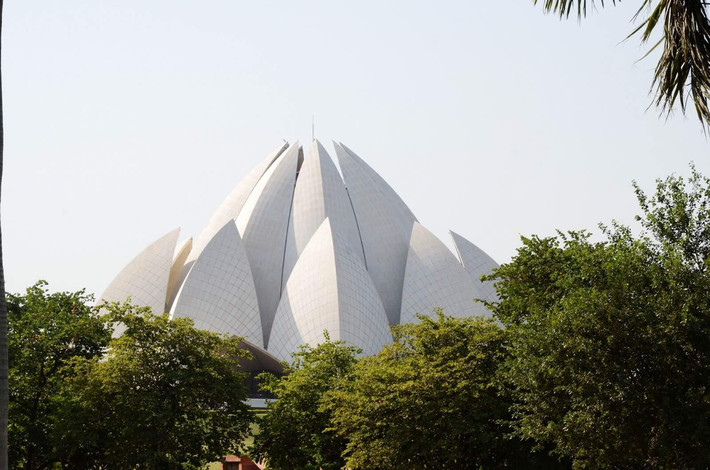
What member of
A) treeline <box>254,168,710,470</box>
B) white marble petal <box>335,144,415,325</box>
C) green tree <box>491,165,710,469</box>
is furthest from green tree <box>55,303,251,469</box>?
white marble petal <box>335,144,415,325</box>

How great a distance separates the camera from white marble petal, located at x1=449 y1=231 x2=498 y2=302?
45594 millimetres

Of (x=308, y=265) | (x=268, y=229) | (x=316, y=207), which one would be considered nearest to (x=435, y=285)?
(x=308, y=265)

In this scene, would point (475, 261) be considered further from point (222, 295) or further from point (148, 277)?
point (148, 277)

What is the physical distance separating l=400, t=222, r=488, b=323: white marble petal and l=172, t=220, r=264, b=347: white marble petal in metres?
6.92

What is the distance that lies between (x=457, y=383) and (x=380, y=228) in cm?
2845

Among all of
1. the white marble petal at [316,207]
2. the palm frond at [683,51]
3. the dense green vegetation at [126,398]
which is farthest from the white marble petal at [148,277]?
the palm frond at [683,51]

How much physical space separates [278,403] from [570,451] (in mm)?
8965

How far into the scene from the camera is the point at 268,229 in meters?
44.9

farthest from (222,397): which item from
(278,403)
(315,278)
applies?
(315,278)

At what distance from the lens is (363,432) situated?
61.5ft

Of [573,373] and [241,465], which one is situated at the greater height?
[241,465]

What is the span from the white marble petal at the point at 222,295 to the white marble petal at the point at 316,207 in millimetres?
3648

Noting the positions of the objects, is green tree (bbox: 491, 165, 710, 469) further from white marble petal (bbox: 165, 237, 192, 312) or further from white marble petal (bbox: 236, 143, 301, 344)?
white marble petal (bbox: 165, 237, 192, 312)

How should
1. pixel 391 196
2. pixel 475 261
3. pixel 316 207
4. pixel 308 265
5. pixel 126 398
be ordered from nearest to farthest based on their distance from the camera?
pixel 126 398 < pixel 308 265 < pixel 316 207 < pixel 475 261 < pixel 391 196
